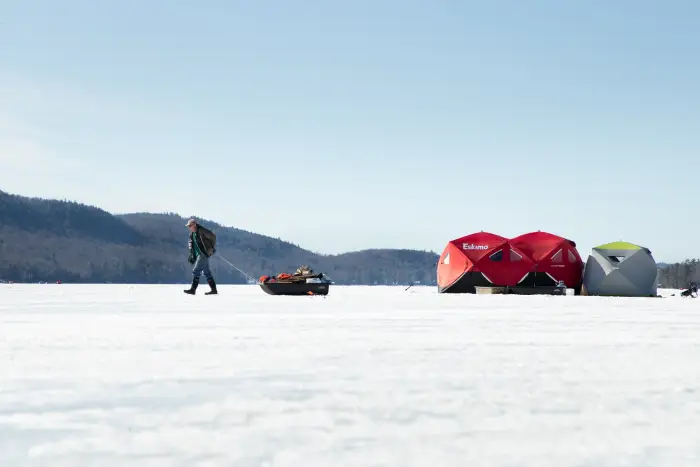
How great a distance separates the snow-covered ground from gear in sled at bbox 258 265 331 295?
16.1 meters

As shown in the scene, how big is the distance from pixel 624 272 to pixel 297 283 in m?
14.4

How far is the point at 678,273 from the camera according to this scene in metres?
105

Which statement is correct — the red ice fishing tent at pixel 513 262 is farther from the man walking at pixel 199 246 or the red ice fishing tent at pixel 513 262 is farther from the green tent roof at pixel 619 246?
the man walking at pixel 199 246

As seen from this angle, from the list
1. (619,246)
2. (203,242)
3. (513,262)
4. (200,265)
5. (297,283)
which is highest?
(619,246)

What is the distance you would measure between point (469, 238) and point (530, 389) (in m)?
29.7

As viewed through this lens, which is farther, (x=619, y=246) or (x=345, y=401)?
(x=619, y=246)

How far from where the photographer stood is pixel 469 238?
3462cm

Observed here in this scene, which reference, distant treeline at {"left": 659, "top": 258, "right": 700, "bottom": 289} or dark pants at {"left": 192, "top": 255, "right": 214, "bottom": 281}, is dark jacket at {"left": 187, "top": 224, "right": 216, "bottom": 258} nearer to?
dark pants at {"left": 192, "top": 255, "right": 214, "bottom": 281}

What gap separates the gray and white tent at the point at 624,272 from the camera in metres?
31.4

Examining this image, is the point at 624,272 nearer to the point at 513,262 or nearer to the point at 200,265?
the point at 513,262

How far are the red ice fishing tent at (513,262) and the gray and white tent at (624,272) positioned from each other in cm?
137

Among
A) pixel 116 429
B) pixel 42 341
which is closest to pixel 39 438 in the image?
pixel 116 429

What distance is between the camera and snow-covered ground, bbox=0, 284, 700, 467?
3.39 meters

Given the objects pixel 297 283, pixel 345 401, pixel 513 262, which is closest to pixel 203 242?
pixel 297 283
